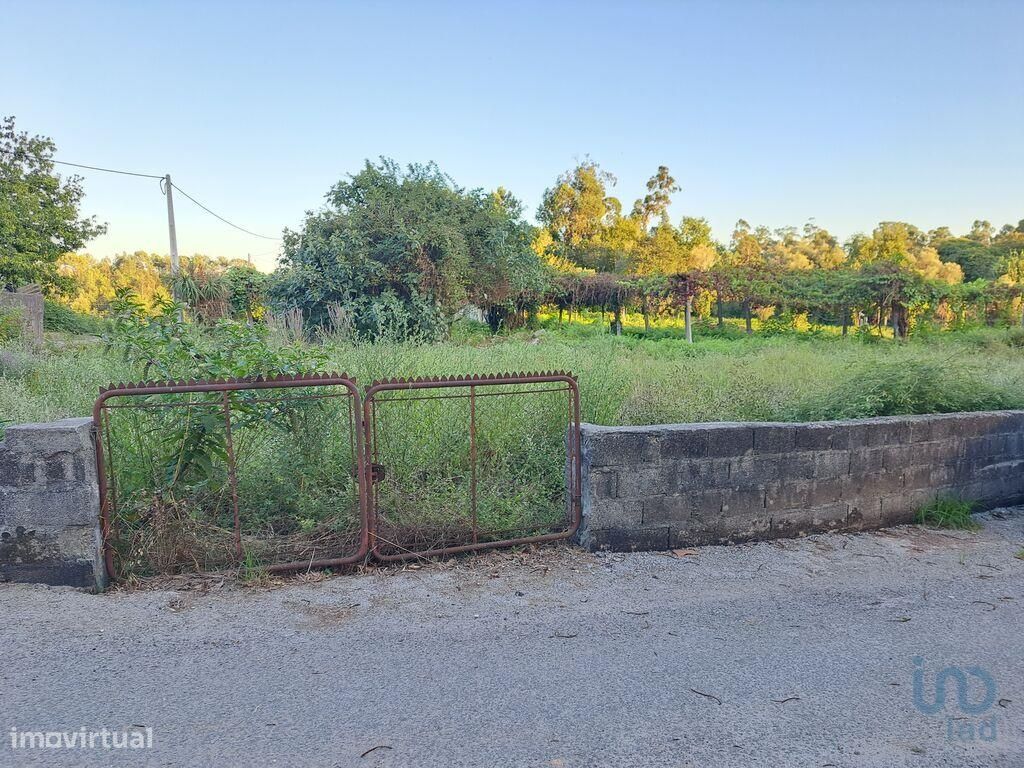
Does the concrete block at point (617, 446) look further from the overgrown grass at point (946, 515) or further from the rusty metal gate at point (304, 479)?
the overgrown grass at point (946, 515)

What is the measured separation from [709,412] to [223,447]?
4.33 meters

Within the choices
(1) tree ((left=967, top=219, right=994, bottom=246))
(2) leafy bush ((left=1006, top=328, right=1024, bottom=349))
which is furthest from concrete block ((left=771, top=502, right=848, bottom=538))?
(1) tree ((left=967, top=219, right=994, bottom=246))

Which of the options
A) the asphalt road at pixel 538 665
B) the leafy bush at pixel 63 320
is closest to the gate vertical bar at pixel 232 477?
the asphalt road at pixel 538 665

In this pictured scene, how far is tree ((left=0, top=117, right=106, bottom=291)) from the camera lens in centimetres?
2455

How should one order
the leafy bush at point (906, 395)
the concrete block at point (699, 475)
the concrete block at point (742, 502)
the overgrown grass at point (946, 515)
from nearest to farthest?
the concrete block at point (699, 475), the concrete block at point (742, 502), the overgrown grass at point (946, 515), the leafy bush at point (906, 395)

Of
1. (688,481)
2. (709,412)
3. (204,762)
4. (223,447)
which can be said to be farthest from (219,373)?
(709,412)

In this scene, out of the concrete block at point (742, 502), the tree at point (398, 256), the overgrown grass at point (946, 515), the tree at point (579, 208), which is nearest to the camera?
the concrete block at point (742, 502)

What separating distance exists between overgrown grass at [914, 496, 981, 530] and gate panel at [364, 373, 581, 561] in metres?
3.11

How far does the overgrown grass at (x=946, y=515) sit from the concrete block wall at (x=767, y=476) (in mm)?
73

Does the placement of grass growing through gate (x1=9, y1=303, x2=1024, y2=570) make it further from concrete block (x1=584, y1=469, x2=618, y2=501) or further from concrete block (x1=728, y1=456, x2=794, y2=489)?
concrete block (x1=728, y1=456, x2=794, y2=489)

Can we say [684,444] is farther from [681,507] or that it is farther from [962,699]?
[962,699]

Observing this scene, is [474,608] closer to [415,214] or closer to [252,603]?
[252,603]

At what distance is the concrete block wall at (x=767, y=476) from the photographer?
4.45 metres
